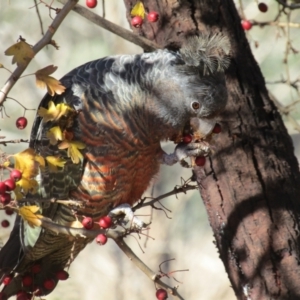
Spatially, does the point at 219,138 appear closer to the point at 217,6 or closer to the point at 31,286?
the point at 217,6

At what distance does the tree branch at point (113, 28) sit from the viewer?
3.04 metres

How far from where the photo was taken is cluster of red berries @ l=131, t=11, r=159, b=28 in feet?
10.5

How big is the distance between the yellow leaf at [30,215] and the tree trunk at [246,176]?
1.32 metres

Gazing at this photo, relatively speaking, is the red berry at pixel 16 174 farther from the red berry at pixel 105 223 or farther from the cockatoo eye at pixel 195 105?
the cockatoo eye at pixel 195 105

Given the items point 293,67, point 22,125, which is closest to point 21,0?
point 293,67

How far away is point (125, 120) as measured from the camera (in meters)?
3.42

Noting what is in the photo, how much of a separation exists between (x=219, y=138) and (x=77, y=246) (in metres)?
1.32

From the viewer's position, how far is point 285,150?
138 inches

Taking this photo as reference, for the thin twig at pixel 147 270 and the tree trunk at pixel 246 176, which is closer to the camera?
the thin twig at pixel 147 270

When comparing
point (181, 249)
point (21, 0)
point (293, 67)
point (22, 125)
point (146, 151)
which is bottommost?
point (22, 125)

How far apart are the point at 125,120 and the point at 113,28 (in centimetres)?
56

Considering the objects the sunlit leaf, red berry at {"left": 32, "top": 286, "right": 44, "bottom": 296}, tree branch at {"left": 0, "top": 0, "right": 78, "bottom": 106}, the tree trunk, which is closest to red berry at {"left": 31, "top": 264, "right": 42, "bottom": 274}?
red berry at {"left": 32, "top": 286, "right": 44, "bottom": 296}

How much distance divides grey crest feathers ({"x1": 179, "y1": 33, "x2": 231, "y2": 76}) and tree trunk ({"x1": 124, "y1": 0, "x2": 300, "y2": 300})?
26 centimetres

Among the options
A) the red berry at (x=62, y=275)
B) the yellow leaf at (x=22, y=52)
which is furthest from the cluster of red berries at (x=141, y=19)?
the red berry at (x=62, y=275)
